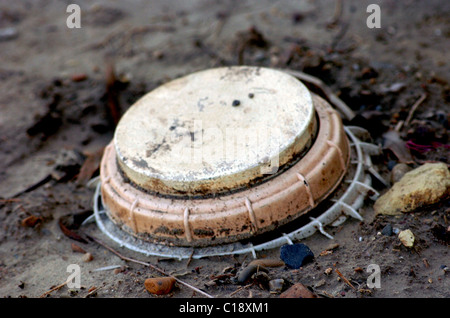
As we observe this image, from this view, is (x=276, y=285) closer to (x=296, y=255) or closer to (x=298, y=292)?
(x=298, y=292)

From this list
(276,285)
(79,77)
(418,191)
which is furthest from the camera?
(79,77)

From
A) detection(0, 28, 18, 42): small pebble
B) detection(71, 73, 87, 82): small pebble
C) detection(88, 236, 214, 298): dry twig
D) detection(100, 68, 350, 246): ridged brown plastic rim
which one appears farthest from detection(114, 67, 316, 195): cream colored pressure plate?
detection(0, 28, 18, 42): small pebble

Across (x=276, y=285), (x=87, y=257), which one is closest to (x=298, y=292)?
(x=276, y=285)

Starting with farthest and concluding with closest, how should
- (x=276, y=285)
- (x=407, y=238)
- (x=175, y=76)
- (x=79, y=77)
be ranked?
(x=79, y=77) → (x=175, y=76) → (x=407, y=238) → (x=276, y=285)

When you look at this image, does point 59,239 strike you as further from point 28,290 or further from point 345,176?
point 345,176

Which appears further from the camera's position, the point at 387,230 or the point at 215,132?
the point at 215,132

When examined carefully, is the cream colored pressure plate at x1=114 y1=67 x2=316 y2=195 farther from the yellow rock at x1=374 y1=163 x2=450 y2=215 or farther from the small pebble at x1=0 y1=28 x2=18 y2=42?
the small pebble at x1=0 y1=28 x2=18 y2=42

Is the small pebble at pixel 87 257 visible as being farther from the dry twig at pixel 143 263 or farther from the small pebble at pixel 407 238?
the small pebble at pixel 407 238

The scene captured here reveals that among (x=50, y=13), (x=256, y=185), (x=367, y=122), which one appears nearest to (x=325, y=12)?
(x=367, y=122)
